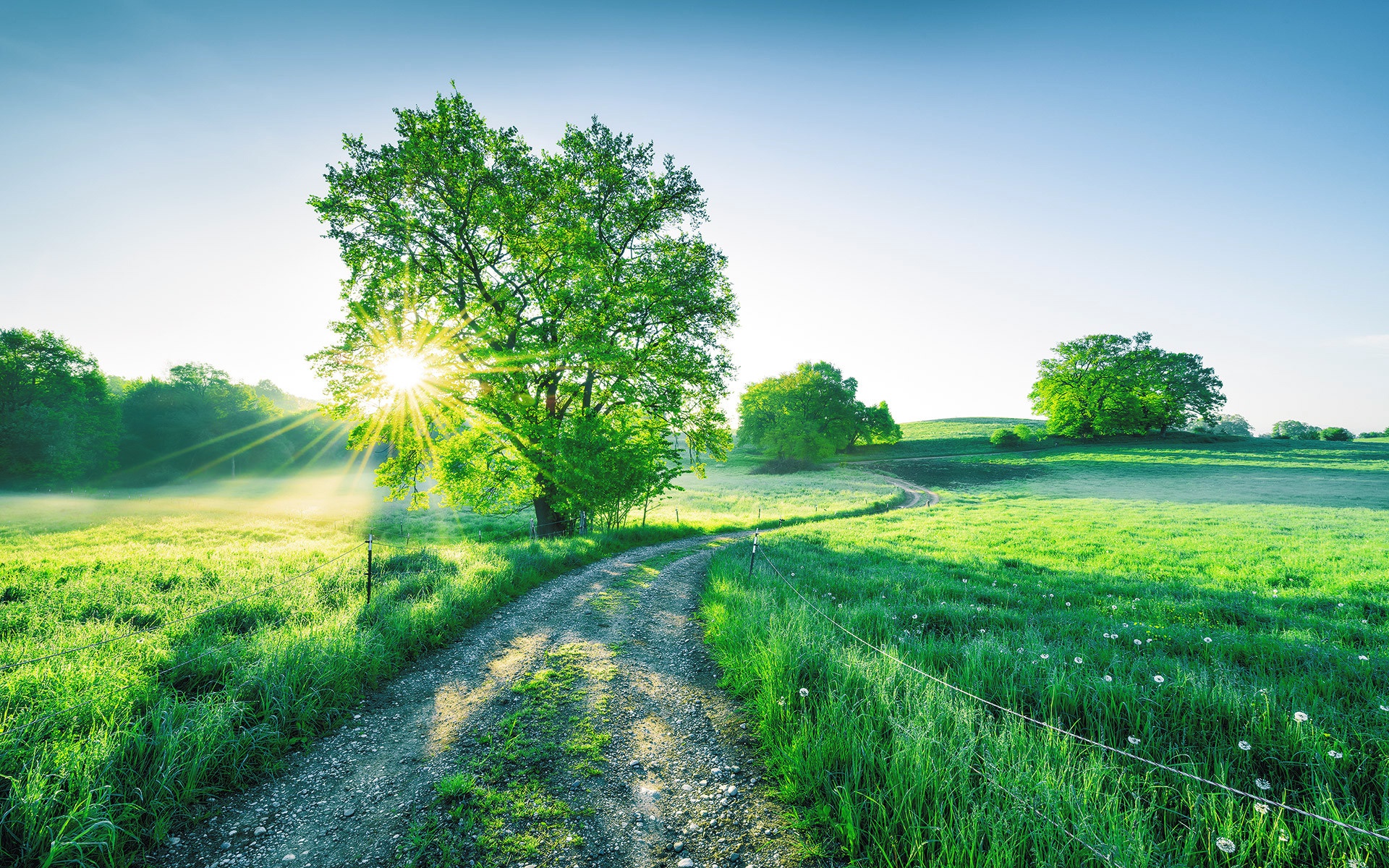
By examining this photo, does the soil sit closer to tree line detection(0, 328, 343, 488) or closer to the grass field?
the grass field

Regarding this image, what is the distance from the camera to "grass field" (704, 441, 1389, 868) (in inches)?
122

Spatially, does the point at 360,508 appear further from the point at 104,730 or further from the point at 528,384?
the point at 104,730

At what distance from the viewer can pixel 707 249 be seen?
61.1 feet

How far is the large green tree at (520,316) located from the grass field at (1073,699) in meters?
7.61

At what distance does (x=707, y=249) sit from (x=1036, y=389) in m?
72.7

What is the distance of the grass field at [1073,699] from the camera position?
3.11m

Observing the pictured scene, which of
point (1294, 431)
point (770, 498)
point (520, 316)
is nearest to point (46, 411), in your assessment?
point (520, 316)

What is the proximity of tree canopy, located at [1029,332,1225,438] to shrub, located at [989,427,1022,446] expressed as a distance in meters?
6.88

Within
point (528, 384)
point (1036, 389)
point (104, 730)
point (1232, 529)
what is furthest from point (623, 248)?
point (1036, 389)

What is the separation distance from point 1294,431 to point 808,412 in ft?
325

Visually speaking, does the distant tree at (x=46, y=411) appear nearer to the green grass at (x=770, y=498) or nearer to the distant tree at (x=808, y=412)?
the green grass at (x=770, y=498)

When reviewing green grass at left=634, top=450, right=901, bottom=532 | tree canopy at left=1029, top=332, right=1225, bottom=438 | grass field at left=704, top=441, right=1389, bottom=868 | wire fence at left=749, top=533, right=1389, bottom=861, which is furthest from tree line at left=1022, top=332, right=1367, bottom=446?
wire fence at left=749, top=533, right=1389, bottom=861

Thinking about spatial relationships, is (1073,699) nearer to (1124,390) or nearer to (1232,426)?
(1124,390)

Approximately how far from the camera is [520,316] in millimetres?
17359
